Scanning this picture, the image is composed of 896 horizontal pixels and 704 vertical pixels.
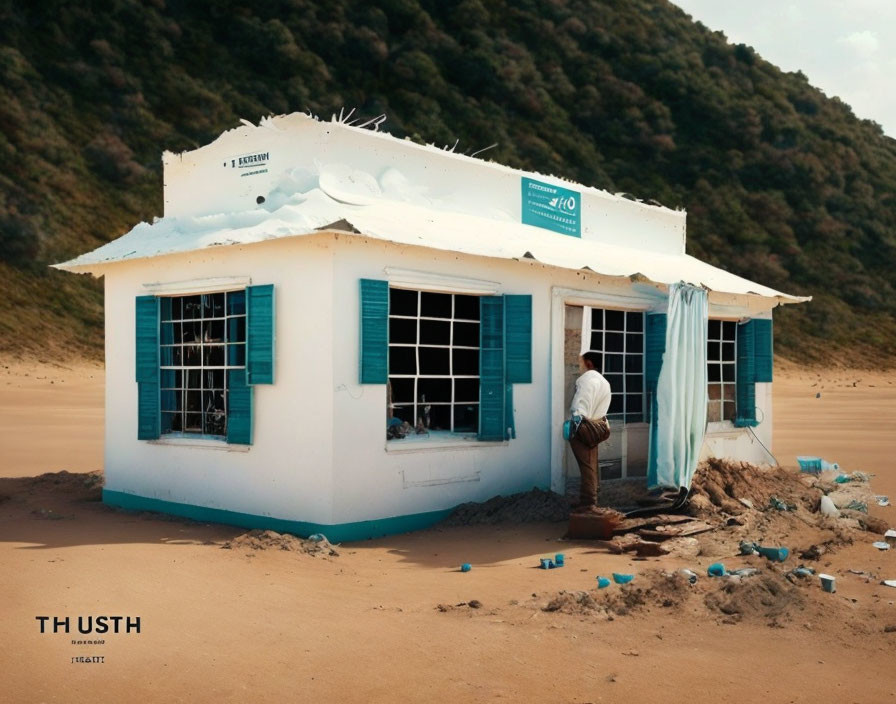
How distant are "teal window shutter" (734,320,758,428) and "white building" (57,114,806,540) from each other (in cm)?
141

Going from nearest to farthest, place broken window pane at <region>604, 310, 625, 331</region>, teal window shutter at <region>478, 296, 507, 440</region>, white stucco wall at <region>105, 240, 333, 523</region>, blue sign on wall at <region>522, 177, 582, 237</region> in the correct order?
white stucco wall at <region>105, 240, 333, 523</region> < teal window shutter at <region>478, 296, 507, 440</region> < broken window pane at <region>604, 310, 625, 331</region> < blue sign on wall at <region>522, 177, 582, 237</region>

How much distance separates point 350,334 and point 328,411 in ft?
2.31

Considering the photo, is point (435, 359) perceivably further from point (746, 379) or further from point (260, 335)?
point (746, 379)

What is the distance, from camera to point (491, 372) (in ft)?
30.3

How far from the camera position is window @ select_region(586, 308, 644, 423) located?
1045cm

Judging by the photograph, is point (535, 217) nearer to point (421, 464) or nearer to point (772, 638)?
point (421, 464)

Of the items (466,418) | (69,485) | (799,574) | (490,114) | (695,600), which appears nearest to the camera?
(695,600)

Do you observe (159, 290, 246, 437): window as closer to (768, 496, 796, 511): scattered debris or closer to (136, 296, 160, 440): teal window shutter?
(136, 296, 160, 440): teal window shutter

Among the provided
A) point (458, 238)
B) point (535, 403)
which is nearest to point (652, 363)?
point (535, 403)

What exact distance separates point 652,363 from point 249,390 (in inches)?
178

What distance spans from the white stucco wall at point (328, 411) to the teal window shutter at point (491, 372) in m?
0.19

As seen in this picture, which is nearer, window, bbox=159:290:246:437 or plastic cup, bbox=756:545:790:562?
plastic cup, bbox=756:545:790:562

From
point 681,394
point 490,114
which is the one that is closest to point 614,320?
point 681,394

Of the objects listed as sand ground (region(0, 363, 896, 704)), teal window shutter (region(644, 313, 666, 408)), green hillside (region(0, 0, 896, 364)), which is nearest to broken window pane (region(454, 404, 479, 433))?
sand ground (region(0, 363, 896, 704))
